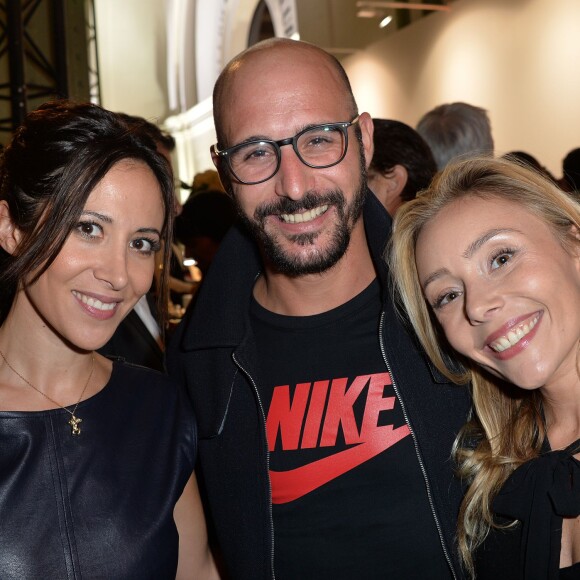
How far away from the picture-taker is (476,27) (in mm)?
5684

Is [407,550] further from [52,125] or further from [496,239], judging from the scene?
[52,125]

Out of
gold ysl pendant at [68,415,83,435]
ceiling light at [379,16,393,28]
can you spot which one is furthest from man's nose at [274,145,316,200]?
ceiling light at [379,16,393,28]

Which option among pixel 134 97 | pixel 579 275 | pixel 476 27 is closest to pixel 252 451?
pixel 579 275

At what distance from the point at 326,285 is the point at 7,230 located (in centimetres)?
81

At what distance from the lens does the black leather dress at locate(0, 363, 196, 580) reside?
1691 millimetres

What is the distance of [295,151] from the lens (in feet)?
6.67

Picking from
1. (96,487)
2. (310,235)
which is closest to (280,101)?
(310,235)

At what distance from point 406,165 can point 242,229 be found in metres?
1.04

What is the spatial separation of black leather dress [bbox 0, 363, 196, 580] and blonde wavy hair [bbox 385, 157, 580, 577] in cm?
68

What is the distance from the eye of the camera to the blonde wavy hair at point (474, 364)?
181 cm

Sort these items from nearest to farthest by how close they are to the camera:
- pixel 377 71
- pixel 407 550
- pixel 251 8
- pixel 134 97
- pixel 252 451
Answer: pixel 407 550
pixel 252 451
pixel 377 71
pixel 251 8
pixel 134 97

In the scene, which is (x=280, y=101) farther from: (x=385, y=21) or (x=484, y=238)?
(x=385, y=21)

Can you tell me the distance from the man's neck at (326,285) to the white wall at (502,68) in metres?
3.36

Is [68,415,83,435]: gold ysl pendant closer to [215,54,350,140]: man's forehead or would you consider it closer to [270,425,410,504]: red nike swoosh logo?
[270,425,410,504]: red nike swoosh logo
